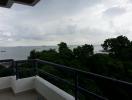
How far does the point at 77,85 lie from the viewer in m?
2.14

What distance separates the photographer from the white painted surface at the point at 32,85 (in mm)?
3010

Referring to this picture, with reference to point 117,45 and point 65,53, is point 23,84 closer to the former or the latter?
point 65,53

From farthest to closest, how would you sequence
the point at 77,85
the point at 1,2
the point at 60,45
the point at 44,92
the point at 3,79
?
the point at 60,45, the point at 3,79, the point at 1,2, the point at 44,92, the point at 77,85

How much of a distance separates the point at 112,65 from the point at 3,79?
16.3 meters

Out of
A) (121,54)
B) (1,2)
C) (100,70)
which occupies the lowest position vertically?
(100,70)

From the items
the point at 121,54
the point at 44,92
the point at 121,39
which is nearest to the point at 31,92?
the point at 44,92

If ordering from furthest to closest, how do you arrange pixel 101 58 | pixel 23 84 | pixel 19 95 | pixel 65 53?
pixel 65 53 < pixel 101 58 < pixel 23 84 < pixel 19 95

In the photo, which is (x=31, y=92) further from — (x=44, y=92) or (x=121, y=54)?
(x=121, y=54)

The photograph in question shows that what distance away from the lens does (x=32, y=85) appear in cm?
387

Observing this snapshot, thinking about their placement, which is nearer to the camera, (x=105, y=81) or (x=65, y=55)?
(x=105, y=81)

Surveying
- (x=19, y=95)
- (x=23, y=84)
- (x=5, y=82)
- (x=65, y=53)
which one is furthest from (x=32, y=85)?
(x=65, y=53)

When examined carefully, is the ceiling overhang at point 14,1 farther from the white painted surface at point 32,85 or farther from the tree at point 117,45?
the tree at point 117,45

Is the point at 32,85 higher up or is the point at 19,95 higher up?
the point at 32,85

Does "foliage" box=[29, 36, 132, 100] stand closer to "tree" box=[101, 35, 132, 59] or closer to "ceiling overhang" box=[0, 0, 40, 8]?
"tree" box=[101, 35, 132, 59]
